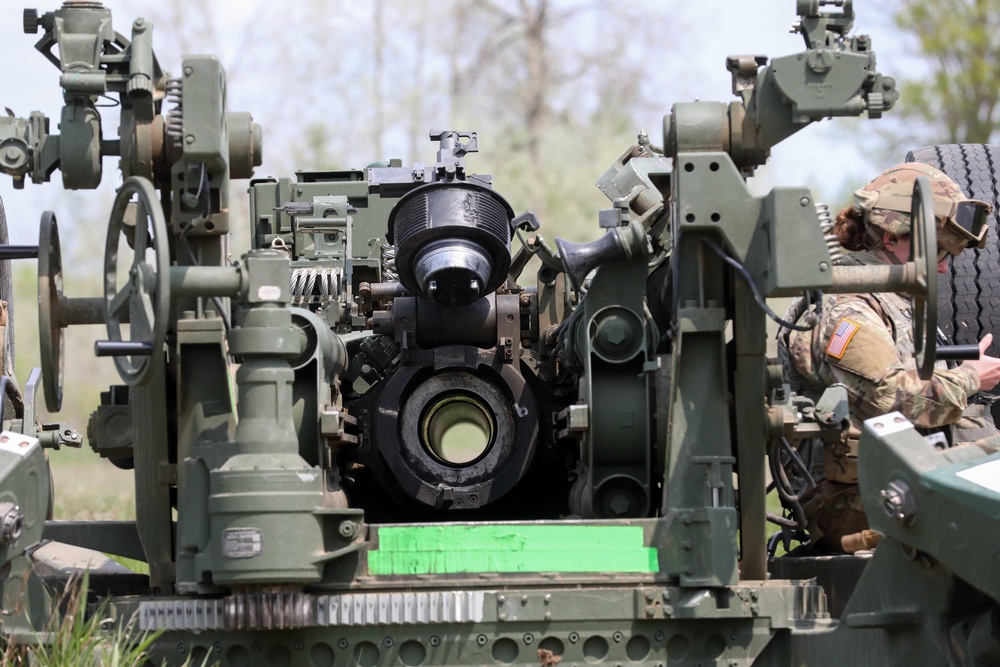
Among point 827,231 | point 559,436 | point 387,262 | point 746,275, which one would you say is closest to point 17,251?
point 559,436

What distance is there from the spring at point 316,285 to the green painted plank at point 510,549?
211cm

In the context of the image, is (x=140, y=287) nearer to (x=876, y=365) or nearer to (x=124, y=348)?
(x=124, y=348)

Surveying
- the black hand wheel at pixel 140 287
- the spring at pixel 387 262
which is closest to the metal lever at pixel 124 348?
the black hand wheel at pixel 140 287

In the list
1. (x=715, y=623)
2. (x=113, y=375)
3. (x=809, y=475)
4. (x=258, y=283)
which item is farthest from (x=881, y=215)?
(x=113, y=375)

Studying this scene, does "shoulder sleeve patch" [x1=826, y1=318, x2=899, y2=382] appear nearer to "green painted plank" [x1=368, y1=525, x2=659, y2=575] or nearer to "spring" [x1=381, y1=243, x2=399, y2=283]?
"green painted plank" [x1=368, y1=525, x2=659, y2=575]

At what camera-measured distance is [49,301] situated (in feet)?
17.8

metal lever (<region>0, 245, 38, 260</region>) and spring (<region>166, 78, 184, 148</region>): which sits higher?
spring (<region>166, 78, 184, 148</region>)

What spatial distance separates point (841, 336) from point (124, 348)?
267cm

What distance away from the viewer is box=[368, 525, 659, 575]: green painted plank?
502 centimetres

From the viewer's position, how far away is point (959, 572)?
14.8 feet

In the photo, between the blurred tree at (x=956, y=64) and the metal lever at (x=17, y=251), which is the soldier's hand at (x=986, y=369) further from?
the blurred tree at (x=956, y=64)

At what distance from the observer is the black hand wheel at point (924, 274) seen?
4.80m

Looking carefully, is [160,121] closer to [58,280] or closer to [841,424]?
[58,280]

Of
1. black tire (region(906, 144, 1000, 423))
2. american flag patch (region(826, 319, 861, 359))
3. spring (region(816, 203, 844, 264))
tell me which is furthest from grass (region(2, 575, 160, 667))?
black tire (region(906, 144, 1000, 423))
